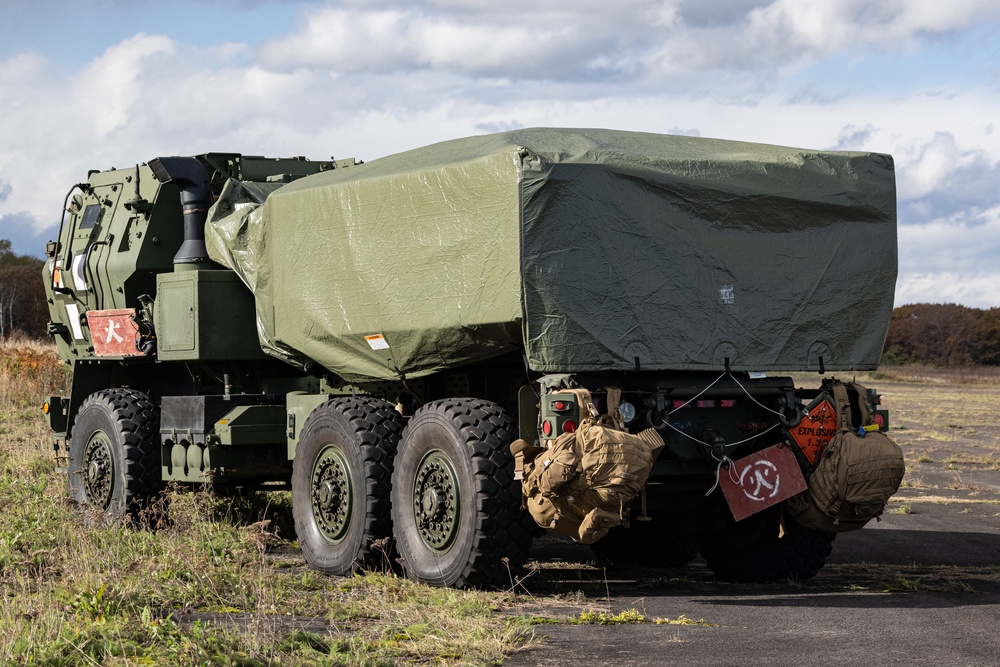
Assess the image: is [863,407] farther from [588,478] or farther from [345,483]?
[345,483]

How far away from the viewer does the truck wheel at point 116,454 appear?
13.2 metres

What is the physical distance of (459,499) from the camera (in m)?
9.47

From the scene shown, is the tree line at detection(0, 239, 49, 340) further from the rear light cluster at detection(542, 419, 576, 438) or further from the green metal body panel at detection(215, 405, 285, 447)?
the rear light cluster at detection(542, 419, 576, 438)

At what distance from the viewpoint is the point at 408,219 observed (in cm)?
1009

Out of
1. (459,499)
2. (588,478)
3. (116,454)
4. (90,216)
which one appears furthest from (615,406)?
(90,216)

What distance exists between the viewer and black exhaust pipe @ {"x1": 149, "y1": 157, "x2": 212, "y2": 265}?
12859mm

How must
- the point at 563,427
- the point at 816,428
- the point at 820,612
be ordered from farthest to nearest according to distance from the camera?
1. the point at 816,428
2. the point at 820,612
3. the point at 563,427

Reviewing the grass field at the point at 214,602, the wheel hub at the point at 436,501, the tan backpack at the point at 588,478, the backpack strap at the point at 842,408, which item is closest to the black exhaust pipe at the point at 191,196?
the grass field at the point at 214,602

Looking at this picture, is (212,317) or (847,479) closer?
(847,479)

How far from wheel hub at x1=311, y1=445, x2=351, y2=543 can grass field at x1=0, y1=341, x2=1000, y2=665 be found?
0.44m

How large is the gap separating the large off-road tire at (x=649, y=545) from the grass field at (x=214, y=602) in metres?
0.67

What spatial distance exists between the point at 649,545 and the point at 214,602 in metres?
4.16

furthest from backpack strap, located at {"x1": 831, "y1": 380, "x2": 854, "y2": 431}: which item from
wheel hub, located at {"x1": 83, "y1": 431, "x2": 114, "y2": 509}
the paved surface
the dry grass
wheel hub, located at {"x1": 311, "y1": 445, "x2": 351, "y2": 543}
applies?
wheel hub, located at {"x1": 83, "y1": 431, "x2": 114, "y2": 509}

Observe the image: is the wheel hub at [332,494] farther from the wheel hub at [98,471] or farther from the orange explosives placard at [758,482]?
the wheel hub at [98,471]
